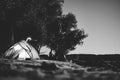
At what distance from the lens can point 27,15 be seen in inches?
1093

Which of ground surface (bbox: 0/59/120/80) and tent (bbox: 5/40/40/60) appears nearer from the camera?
ground surface (bbox: 0/59/120/80)

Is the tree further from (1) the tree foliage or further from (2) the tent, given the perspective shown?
(2) the tent

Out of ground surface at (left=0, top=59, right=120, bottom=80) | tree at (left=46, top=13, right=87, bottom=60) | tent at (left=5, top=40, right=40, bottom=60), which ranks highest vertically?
tree at (left=46, top=13, right=87, bottom=60)

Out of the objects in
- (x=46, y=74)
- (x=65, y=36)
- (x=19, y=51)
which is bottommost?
(x=46, y=74)

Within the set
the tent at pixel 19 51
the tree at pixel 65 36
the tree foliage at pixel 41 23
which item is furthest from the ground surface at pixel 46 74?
the tree at pixel 65 36

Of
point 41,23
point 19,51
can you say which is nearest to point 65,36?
point 41,23

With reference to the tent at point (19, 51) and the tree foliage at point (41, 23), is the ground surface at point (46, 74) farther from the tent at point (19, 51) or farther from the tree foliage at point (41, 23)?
the tree foliage at point (41, 23)

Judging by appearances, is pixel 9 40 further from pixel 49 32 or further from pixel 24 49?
pixel 24 49

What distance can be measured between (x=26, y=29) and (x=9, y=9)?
190 inches

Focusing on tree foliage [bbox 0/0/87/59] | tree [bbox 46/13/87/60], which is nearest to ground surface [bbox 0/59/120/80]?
tree foliage [bbox 0/0/87/59]

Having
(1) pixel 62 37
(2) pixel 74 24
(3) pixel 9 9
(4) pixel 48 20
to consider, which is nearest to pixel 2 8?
(3) pixel 9 9

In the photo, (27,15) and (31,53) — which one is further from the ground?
(27,15)

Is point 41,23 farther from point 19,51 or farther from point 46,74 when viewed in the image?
point 46,74

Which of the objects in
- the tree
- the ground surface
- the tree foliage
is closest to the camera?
the ground surface
